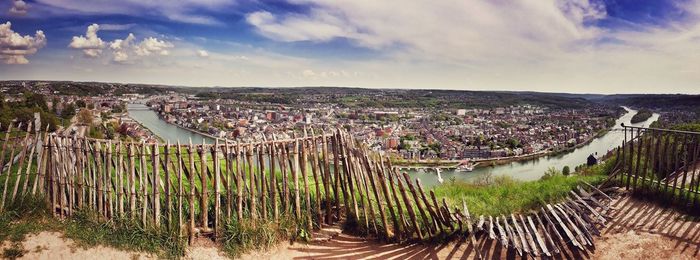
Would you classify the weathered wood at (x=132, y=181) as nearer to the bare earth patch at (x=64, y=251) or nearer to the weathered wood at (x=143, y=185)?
the weathered wood at (x=143, y=185)

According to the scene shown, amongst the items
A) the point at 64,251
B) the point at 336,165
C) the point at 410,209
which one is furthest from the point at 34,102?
the point at 410,209

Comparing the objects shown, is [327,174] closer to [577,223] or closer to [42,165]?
[577,223]

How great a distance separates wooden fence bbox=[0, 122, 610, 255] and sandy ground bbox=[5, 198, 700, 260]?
0.21m

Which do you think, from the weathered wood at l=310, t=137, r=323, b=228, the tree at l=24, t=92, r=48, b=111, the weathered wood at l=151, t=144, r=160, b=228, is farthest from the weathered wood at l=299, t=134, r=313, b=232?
the tree at l=24, t=92, r=48, b=111

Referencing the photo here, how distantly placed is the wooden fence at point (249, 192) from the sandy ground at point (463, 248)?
8.1 inches

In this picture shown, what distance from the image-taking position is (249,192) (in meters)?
5.77

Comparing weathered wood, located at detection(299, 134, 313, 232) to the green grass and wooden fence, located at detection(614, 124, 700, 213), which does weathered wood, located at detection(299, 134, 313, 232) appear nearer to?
the green grass

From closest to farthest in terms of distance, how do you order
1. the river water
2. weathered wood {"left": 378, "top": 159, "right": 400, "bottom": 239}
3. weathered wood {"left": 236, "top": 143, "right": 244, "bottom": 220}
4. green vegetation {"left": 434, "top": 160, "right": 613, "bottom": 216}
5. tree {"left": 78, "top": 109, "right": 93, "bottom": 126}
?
weathered wood {"left": 236, "top": 143, "right": 244, "bottom": 220}
weathered wood {"left": 378, "top": 159, "right": 400, "bottom": 239}
green vegetation {"left": 434, "top": 160, "right": 613, "bottom": 216}
tree {"left": 78, "top": 109, "right": 93, "bottom": 126}
the river water

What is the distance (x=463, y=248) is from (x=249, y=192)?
125 inches

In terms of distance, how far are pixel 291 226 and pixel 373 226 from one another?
124 cm

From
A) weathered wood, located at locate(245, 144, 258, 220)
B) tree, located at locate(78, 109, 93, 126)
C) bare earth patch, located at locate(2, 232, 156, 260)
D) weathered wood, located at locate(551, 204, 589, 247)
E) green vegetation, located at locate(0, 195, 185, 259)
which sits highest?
weathered wood, located at locate(245, 144, 258, 220)

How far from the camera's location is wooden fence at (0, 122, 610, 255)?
5406 mm

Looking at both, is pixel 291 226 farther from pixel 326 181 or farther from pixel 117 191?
pixel 117 191

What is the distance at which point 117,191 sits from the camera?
18.3 feet
